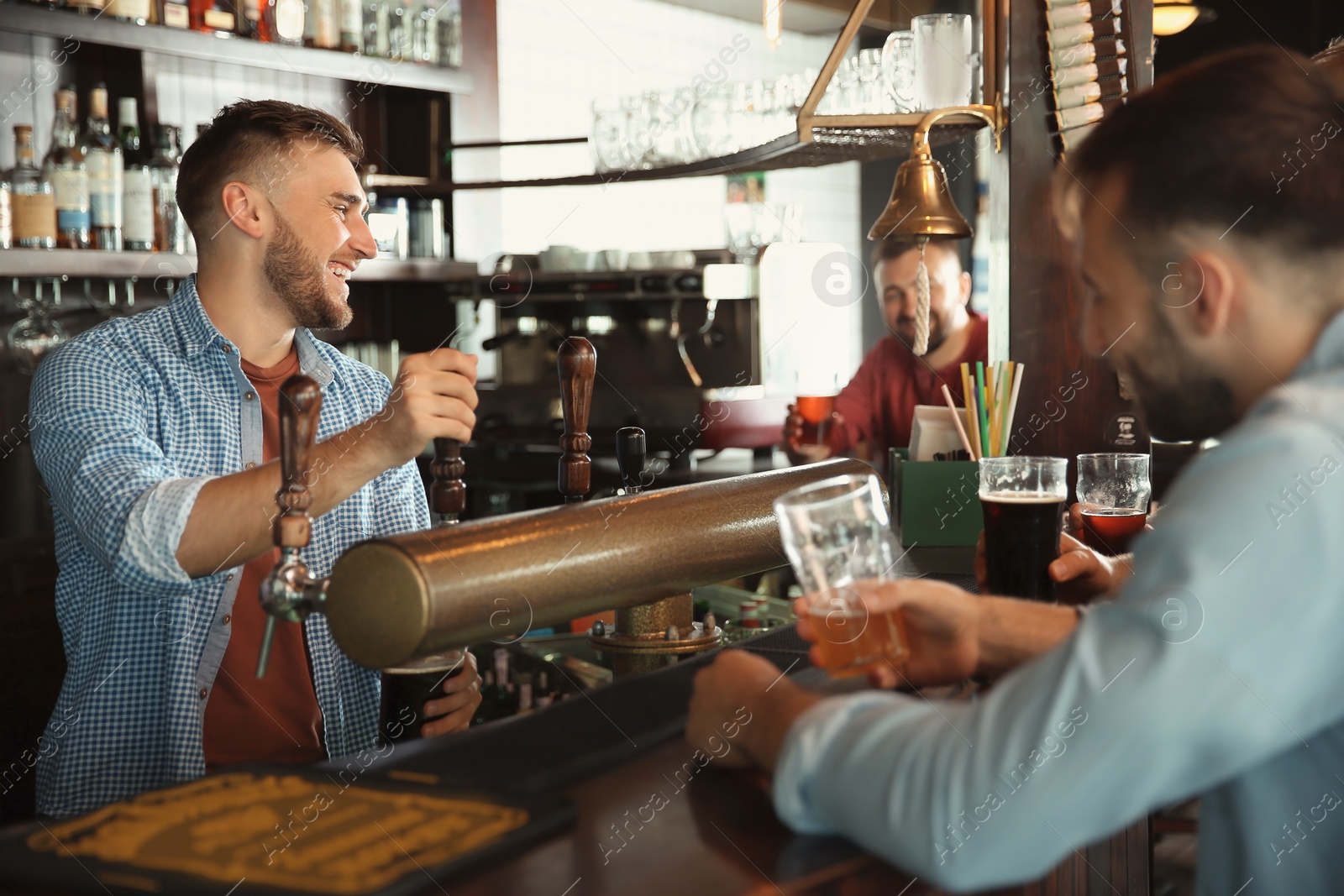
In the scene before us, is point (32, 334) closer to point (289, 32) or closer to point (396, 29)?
point (289, 32)

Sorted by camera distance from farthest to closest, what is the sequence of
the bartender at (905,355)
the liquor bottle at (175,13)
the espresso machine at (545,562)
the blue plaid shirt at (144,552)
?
the bartender at (905,355) < the liquor bottle at (175,13) < the blue plaid shirt at (144,552) < the espresso machine at (545,562)

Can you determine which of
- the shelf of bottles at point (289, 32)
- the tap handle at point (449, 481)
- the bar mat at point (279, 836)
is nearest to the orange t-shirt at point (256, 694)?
the tap handle at point (449, 481)

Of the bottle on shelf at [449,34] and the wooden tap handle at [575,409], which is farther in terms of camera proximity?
the bottle on shelf at [449,34]

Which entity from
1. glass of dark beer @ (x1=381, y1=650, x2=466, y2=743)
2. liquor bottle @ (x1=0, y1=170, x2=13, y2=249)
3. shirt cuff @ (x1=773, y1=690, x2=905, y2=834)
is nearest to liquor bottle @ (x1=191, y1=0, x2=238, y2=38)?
liquor bottle @ (x1=0, y1=170, x2=13, y2=249)

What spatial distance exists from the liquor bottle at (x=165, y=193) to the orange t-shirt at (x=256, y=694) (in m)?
1.75

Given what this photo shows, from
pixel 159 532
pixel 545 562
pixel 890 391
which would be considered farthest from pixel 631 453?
pixel 890 391

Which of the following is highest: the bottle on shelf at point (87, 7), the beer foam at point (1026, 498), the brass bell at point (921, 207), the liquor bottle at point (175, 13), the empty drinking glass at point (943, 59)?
the liquor bottle at point (175, 13)

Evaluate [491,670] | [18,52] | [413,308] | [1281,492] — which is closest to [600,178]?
[413,308]

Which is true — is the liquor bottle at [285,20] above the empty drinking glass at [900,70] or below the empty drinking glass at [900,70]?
above

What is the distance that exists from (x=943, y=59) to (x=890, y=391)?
6.41 feet

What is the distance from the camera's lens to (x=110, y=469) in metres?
1.67

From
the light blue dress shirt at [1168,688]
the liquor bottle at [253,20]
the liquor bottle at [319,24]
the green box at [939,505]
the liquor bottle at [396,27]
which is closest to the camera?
A: the light blue dress shirt at [1168,688]

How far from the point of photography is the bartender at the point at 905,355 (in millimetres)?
3984

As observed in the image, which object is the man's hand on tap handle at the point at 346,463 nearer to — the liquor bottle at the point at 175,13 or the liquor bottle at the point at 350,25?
the liquor bottle at the point at 175,13
